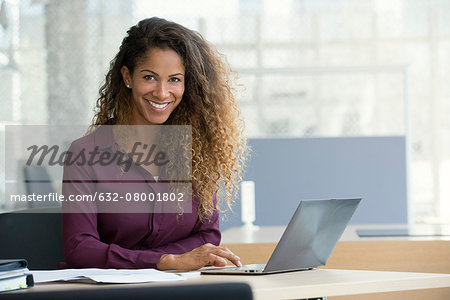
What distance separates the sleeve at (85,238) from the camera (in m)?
1.44

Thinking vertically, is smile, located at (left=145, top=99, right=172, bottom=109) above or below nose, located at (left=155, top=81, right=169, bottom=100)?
below

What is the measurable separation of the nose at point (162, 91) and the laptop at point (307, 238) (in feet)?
1.97

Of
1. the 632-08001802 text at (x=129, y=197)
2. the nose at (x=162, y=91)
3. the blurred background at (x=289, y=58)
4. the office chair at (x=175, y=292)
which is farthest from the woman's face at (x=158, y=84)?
the blurred background at (x=289, y=58)

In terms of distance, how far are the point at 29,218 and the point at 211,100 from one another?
25.9 inches

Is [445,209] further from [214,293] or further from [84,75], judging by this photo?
[214,293]

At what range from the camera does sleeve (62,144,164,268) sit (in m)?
1.44

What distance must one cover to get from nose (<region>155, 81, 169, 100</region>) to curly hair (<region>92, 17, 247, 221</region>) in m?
0.11

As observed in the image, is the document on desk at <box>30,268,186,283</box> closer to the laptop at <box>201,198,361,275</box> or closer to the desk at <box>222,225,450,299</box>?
the laptop at <box>201,198,361,275</box>

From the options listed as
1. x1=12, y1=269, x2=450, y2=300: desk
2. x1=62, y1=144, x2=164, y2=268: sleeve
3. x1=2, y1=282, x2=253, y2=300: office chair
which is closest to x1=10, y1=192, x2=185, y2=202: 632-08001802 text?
x1=62, y1=144, x2=164, y2=268: sleeve

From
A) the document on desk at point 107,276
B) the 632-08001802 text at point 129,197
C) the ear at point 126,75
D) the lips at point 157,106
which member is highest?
the ear at point 126,75

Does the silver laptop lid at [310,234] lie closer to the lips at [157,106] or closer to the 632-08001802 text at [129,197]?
the 632-08001802 text at [129,197]

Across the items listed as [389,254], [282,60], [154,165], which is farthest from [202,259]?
[282,60]

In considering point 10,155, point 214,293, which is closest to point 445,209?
point 10,155

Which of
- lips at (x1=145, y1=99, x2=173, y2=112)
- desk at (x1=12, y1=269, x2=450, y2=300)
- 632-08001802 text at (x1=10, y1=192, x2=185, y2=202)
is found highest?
lips at (x1=145, y1=99, x2=173, y2=112)
